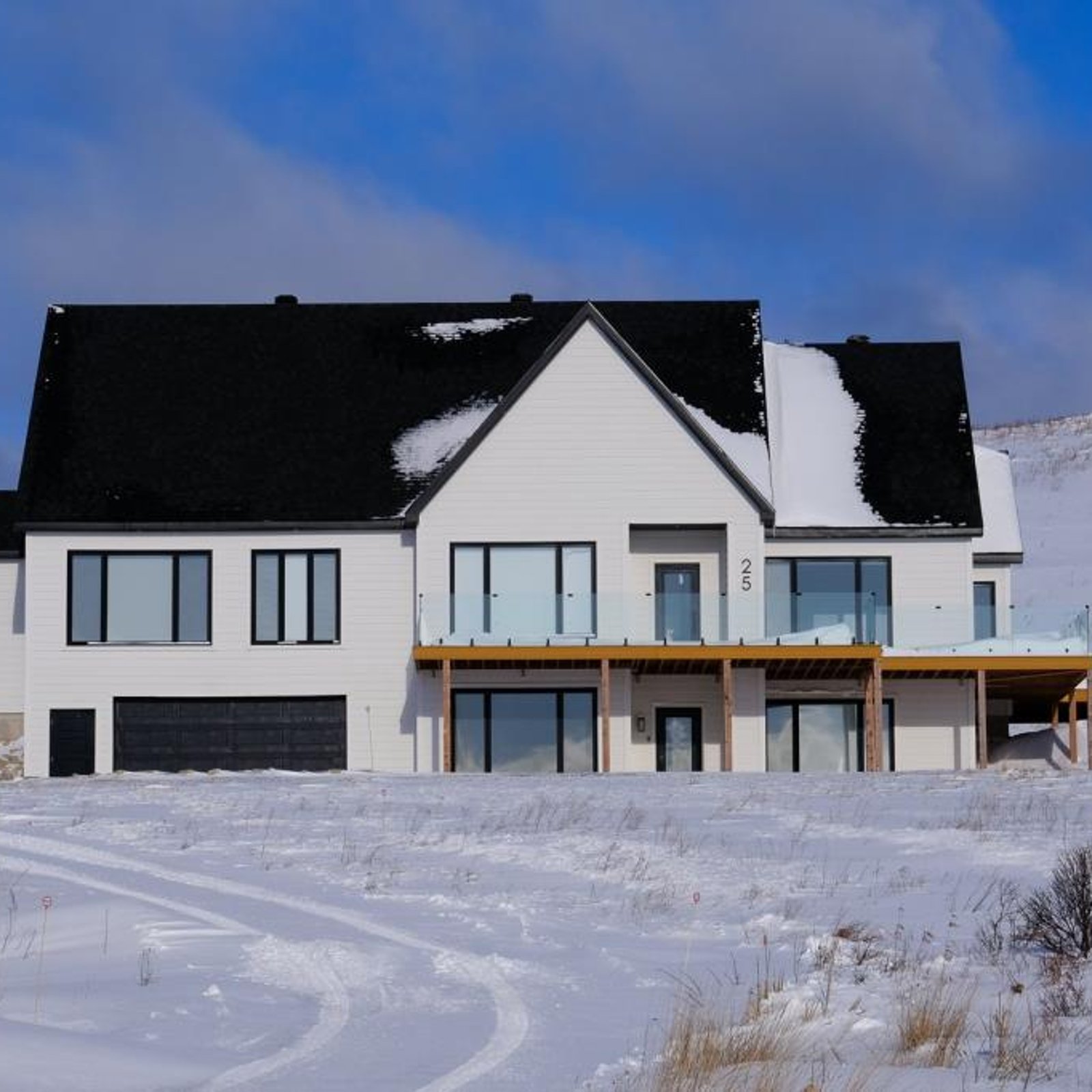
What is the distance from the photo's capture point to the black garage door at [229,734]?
118ft

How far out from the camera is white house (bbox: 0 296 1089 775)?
35375 mm

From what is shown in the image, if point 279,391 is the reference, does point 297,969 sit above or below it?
below

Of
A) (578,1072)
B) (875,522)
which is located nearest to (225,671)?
(875,522)

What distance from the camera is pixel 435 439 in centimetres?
3772

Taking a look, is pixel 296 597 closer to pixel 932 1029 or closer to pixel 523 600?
pixel 523 600

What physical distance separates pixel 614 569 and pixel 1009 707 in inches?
375

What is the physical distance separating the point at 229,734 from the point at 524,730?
5234 millimetres

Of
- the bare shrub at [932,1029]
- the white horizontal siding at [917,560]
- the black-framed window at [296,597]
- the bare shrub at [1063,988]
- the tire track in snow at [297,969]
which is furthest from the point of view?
the white horizontal siding at [917,560]

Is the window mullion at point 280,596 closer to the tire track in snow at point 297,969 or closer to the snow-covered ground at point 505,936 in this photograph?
the snow-covered ground at point 505,936

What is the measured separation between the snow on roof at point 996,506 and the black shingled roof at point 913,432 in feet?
2.56

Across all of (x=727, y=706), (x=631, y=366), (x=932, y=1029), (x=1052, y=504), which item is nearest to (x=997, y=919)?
(x=932, y=1029)

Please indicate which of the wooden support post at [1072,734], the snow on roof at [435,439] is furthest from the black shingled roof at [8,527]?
the wooden support post at [1072,734]

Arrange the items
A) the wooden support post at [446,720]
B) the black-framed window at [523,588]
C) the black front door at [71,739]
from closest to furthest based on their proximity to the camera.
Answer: the wooden support post at [446,720] → the black-framed window at [523,588] → the black front door at [71,739]

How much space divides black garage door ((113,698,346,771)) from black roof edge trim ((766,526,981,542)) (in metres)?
8.55
